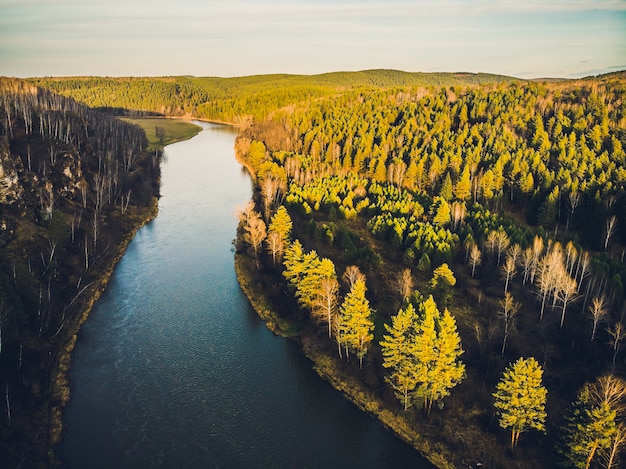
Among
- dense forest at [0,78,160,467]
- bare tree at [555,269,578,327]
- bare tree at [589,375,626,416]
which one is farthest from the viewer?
bare tree at [555,269,578,327]

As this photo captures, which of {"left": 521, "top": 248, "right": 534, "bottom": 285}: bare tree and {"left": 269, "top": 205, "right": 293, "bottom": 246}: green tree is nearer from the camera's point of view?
{"left": 521, "top": 248, "right": 534, "bottom": 285}: bare tree

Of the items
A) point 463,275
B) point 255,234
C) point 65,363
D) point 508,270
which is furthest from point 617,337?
point 65,363

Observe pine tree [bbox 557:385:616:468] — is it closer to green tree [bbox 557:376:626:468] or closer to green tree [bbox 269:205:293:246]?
green tree [bbox 557:376:626:468]

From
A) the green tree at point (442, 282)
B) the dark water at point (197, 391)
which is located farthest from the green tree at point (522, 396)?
the green tree at point (442, 282)

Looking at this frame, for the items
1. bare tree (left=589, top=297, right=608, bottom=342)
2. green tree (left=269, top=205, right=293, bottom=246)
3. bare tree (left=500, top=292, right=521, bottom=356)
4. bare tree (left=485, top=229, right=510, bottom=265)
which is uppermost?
green tree (left=269, top=205, right=293, bottom=246)

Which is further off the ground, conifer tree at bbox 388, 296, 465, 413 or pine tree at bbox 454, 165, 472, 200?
pine tree at bbox 454, 165, 472, 200

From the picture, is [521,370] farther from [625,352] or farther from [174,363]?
[174,363]

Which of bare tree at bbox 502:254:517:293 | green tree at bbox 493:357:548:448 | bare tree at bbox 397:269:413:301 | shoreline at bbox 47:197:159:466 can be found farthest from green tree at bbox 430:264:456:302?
shoreline at bbox 47:197:159:466
